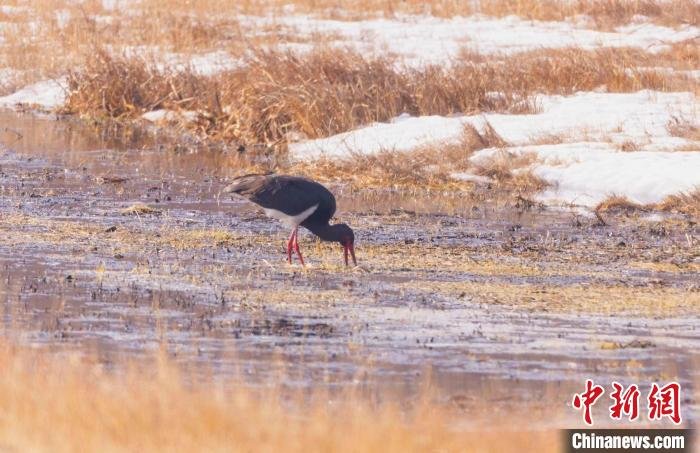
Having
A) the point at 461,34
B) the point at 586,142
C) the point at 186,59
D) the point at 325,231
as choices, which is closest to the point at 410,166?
the point at 586,142

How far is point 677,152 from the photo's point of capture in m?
16.0

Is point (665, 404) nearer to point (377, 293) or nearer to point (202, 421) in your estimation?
point (202, 421)

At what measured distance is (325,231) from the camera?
436 inches

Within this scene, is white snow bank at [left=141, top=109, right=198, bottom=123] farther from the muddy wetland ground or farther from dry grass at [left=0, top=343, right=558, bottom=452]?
dry grass at [left=0, top=343, right=558, bottom=452]

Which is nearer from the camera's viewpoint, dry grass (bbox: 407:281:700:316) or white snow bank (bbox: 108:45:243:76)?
dry grass (bbox: 407:281:700:316)

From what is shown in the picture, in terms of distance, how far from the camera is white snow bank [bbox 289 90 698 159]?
17422 millimetres

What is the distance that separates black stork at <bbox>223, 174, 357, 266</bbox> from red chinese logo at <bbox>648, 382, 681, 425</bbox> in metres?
4.11

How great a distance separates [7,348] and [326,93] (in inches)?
474

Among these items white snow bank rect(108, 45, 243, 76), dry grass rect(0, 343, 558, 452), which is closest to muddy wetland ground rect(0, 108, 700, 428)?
dry grass rect(0, 343, 558, 452)

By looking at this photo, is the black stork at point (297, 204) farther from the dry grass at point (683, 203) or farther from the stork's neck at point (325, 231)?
the dry grass at point (683, 203)

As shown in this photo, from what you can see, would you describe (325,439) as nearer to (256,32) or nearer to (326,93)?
(326,93)

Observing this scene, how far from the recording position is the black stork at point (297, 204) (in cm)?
1097

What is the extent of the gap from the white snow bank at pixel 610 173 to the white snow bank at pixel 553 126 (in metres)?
0.82

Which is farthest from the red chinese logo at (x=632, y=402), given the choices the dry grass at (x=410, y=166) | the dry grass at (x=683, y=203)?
the dry grass at (x=410, y=166)
